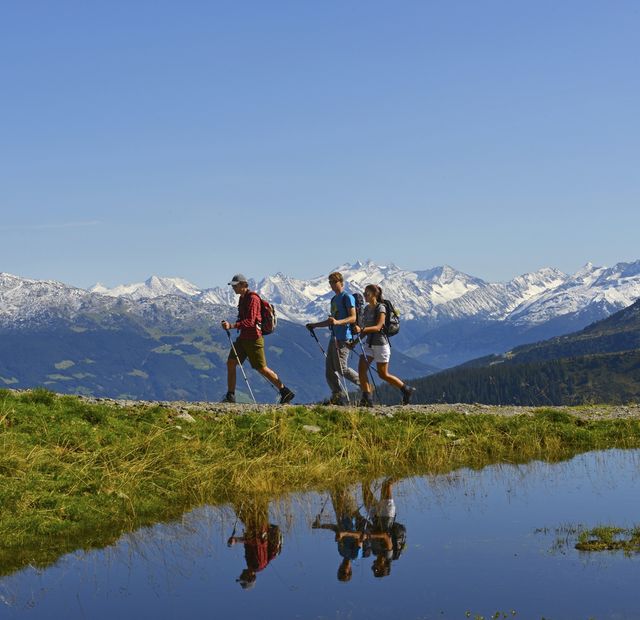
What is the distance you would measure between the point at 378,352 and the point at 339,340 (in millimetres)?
1114

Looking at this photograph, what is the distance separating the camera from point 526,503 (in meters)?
14.1

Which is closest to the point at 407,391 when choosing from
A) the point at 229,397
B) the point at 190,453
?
the point at 229,397

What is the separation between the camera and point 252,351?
24.8 metres

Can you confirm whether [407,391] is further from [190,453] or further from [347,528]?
[347,528]

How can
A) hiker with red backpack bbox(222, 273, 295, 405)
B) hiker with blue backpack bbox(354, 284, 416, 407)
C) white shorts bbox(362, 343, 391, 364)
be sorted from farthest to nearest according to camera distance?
1. hiker with red backpack bbox(222, 273, 295, 405)
2. hiker with blue backpack bbox(354, 284, 416, 407)
3. white shorts bbox(362, 343, 391, 364)

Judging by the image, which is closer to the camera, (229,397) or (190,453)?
(190,453)

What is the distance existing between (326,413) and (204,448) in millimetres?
4551

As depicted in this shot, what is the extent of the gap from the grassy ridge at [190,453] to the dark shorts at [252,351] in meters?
3.40

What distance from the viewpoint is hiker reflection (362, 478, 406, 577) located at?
1070cm

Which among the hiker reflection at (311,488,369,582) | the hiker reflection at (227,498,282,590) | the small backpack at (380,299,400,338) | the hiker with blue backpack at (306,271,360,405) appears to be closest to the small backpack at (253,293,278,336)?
the hiker with blue backpack at (306,271,360,405)

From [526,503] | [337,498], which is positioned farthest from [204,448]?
[526,503]

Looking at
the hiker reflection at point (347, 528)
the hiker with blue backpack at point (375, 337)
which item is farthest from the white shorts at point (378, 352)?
the hiker reflection at point (347, 528)

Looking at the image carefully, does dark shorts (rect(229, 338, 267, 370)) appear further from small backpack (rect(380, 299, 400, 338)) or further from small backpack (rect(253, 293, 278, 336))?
small backpack (rect(380, 299, 400, 338))

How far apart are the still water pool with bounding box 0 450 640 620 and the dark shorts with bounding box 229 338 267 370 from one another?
10175 mm
